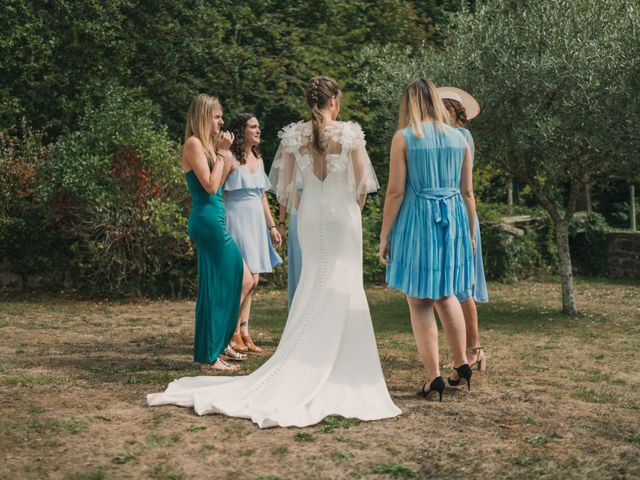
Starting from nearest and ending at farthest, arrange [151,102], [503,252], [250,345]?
[250,345] < [151,102] < [503,252]

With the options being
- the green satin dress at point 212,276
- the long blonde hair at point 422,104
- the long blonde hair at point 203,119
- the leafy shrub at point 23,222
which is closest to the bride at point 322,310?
the long blonde hair at point 422,104

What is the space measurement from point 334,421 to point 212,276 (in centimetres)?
223

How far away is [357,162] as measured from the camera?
6.59m

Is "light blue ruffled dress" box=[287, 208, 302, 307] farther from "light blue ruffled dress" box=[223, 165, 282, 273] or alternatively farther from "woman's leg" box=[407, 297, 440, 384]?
"woman's leg" box=[407, 297, 440, 384]

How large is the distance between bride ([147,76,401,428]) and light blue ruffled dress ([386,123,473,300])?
405 millimetres

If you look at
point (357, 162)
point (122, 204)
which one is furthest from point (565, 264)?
point (122, 204)

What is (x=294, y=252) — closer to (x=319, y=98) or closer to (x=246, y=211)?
(x=246, y=211)

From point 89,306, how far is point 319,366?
665 centimetres

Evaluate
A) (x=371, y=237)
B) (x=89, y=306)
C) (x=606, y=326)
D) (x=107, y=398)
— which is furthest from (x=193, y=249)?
(x=107, y=398)

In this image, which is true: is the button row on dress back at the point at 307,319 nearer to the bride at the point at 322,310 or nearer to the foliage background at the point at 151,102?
the bride at the point at 322,310

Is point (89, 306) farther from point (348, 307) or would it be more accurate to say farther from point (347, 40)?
point (347, 40)

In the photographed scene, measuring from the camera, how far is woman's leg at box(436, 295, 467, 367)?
645 centimetres

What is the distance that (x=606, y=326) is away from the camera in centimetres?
1051

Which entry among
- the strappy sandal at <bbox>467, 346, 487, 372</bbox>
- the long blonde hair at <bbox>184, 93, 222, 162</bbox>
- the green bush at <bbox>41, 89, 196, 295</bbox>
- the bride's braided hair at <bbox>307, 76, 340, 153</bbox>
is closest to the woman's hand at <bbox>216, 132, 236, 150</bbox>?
the long blonde hair at <bbox>184, 93, 222, 162</bbox>
